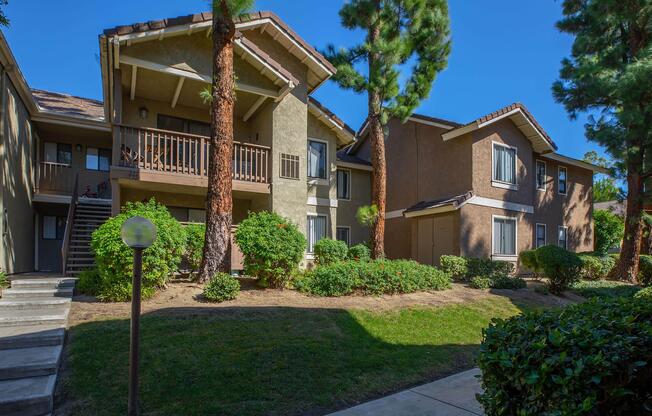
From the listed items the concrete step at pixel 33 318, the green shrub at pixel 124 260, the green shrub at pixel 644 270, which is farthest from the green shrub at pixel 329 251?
the green shrub at pixel 644 270

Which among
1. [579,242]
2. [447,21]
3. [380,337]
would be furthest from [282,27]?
[579,242]

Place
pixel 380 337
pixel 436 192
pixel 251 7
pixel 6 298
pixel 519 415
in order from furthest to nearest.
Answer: pixel 436 192 < pixel 251 7 < pixel 6 298 < pixel 380 337 < pixel 519 415

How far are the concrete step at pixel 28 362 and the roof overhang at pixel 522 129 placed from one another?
15765 millimetres

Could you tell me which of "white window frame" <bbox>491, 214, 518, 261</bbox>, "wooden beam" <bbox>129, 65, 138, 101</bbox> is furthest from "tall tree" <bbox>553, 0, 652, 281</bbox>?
"wooden beam" <bbox>129, 65, 138, 101</bbox>

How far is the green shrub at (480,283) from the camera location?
44.4 ft

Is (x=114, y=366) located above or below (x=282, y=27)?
below

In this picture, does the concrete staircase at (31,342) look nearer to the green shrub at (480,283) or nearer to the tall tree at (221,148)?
the tall tree at (221,148)

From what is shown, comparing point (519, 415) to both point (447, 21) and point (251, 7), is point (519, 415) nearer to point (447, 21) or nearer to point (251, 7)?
point (251, 7)

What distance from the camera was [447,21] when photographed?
1520cm

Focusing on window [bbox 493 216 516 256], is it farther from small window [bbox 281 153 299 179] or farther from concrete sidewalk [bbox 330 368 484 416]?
concrete sidewalk [bbox 330 368 484 416]

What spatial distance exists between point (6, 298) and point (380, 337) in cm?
778

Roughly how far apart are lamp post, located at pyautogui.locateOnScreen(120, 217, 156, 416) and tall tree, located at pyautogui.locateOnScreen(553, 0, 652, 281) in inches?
709

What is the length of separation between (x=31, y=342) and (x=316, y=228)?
11278mm

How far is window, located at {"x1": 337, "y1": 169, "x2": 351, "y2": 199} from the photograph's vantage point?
1919cm
